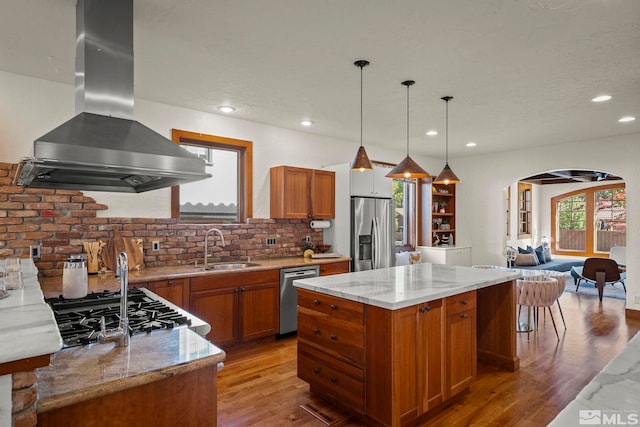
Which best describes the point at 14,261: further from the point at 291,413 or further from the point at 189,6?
the point at 291,413

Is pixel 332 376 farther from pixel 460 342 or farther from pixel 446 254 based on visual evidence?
pixel 446 254

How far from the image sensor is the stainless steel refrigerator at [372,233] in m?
5.02

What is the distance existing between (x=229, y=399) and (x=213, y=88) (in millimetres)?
2742

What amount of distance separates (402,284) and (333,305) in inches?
22.6

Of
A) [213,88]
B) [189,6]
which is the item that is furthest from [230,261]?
[189,6]

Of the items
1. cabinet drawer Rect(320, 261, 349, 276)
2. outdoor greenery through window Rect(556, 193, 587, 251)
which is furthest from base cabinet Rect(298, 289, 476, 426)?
outdoor greenery through window Rect(556, 193, 587, 251)

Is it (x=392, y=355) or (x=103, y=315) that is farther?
(x=392, y=355)

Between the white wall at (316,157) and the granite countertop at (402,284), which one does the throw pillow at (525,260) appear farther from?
the granite countertop at (402,284)

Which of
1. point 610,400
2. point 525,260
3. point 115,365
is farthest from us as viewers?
point 525,260

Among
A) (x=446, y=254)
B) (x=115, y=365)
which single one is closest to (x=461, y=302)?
(x=115, y=365)

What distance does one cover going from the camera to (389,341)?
222 centimetres

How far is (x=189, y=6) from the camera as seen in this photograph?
2.20 m

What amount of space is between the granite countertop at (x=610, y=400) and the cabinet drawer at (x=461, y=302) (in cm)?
153

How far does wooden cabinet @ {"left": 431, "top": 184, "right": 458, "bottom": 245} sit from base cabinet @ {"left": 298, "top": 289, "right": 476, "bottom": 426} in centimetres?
448
